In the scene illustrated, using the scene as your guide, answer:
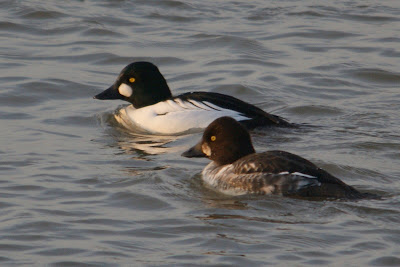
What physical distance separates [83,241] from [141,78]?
5.22m

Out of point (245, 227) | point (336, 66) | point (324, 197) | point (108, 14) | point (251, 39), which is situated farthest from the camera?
point (108, 14)

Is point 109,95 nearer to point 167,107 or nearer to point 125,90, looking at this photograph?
point 125,90

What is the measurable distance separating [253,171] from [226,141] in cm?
66

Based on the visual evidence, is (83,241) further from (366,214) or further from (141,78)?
(141,78)

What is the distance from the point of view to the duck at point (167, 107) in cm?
1273

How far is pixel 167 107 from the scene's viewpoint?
13180 millimetres

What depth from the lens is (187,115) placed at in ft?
42.5

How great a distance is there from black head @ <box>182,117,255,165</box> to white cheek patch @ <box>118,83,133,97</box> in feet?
9.89

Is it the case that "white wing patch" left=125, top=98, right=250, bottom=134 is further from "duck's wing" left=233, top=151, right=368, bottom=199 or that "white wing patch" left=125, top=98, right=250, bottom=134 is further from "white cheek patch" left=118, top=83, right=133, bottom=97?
"duck's wing" left=233, top=151, right=368, bottom=199

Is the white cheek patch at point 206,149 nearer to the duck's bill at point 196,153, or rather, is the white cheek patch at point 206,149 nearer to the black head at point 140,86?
the duck's bill at point 196,153

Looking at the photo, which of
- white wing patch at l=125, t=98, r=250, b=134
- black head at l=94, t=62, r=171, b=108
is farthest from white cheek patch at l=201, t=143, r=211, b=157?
black head at l=94, t=62, r=171, b=108

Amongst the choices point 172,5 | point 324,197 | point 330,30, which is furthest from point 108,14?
point 324,197

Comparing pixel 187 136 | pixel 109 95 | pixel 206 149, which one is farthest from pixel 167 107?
pixel 206 149

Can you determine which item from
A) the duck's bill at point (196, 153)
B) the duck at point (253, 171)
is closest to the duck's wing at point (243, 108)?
the duck's bill at point (196, 153)
